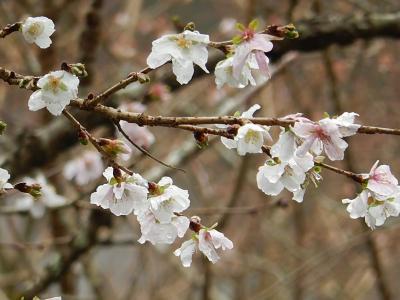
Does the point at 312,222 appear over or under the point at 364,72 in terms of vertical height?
under

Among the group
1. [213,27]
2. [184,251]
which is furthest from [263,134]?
[213,27]

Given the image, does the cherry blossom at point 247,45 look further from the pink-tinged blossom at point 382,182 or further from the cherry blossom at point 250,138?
the pink-tinged blossom at point 382,182

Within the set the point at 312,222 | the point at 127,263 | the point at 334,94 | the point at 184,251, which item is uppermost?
the point at 184,251

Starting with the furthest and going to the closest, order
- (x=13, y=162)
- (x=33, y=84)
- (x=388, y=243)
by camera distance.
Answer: (x=388, y=243) < (x=13, y=162) < (x=33, y=84)

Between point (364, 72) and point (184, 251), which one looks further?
point (364, 72)

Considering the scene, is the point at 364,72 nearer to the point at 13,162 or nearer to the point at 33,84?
the point at 13,162

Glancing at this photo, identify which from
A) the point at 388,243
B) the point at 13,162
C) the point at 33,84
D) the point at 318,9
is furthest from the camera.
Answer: the point at 388,243

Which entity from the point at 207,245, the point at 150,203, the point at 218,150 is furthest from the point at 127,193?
the point at 218,150
